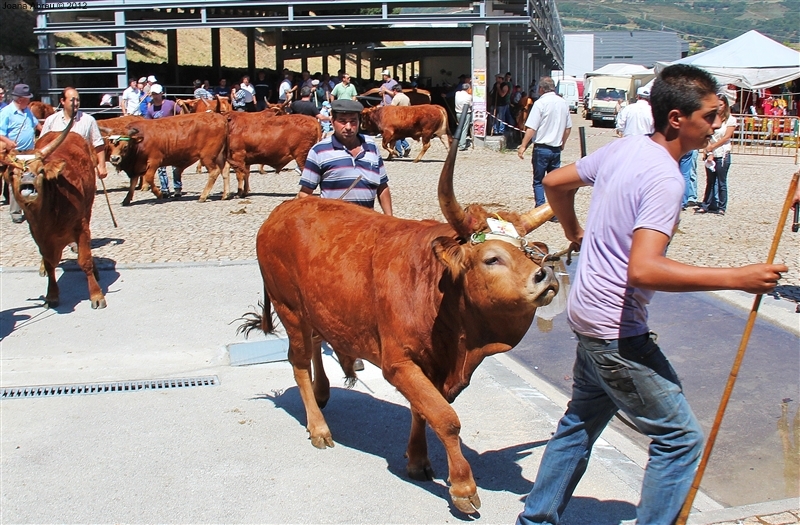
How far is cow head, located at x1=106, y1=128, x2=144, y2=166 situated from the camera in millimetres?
14745

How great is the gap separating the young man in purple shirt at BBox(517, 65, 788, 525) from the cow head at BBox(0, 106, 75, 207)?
6299mm

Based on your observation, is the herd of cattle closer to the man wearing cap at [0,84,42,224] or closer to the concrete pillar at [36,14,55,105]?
the man wearing cap at [0,84,42,224]

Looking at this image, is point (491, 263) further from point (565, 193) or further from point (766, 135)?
point (766, 135)

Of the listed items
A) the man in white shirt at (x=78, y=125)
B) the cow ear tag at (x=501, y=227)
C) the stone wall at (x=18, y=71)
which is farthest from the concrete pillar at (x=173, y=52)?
the cow ear tag at (x=501, y=227)

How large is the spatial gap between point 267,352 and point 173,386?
90cm

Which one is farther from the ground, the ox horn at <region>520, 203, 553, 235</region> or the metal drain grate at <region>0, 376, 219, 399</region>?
the ox horn at <region>520, 203, 553, 235</region>

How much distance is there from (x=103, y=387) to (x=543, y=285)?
12.8 ft

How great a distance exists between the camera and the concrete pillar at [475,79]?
24.3 m

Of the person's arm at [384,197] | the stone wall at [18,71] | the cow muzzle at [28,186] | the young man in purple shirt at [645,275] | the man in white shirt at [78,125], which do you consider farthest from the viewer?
the stone wall at [18,71]

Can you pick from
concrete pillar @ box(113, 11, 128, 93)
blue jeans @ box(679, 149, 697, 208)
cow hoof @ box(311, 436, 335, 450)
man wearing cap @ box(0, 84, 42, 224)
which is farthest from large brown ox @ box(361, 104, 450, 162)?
cow hoof @ box(311, 436, 335, 450)

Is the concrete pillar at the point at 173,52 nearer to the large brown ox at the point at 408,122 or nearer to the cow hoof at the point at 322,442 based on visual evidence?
the large brown ox at the point at 408,122

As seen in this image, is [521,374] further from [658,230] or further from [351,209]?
[658,230]

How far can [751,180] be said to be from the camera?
1811 cm

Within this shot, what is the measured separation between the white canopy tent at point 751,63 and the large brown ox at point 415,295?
23515mm
